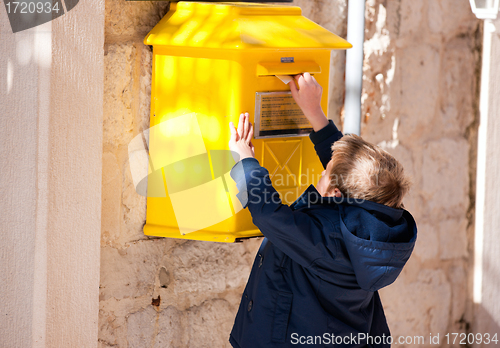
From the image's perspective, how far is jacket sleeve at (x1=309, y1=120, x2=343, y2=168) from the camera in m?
1.98

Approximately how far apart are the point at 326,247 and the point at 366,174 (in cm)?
27

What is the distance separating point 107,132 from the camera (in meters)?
1.93

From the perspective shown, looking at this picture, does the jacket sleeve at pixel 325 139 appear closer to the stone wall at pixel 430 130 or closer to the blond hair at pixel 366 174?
the blond hair at pixel 366 174

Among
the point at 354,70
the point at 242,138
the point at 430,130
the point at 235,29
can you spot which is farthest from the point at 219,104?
the point at 430,130

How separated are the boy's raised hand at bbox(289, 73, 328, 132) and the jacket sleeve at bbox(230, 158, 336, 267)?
13.0 inches

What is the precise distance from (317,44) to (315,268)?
0.75 m

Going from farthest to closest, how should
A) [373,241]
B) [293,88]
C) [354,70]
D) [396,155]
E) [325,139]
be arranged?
[396,155], [354,70], [325,139], [293,88], [373,241]

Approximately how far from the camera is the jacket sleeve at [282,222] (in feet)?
5.33

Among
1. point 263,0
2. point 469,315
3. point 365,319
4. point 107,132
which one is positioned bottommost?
point 469,315

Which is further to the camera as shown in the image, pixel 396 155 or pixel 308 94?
pixel 396 155

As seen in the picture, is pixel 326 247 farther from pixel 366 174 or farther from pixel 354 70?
pixel 354 70

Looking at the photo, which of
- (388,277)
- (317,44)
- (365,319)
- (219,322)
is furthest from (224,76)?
(219,322)

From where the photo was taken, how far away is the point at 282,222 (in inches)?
63.8

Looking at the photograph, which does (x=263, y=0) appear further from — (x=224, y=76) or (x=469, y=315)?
(x=469, y=315)
